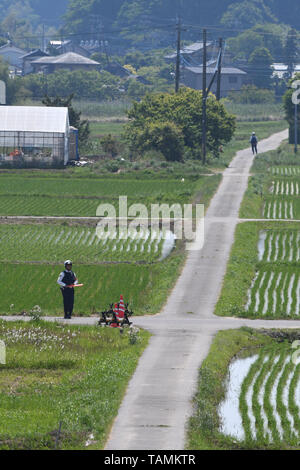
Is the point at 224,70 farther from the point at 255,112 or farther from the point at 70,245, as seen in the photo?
the point at 70,245

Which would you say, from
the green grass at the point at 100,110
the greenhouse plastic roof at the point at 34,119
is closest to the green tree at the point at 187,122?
the greenhouse plastic roof at the point at 34,119

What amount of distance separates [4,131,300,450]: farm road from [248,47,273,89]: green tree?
117146 millimetres

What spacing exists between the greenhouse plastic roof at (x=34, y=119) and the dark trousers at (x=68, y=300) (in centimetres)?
4320

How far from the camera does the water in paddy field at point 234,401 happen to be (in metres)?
19.2

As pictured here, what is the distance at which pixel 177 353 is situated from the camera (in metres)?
24.5

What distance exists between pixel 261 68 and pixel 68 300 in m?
137

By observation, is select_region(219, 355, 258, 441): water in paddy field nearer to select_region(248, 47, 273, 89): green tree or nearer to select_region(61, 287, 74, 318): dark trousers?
select_region(61, 287, 74, 318): dark trousers

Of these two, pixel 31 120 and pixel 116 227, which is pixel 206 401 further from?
pixel 31 120

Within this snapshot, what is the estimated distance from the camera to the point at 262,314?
2906cm

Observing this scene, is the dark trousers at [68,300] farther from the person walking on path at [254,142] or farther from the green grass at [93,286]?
the person walking on path at [254,142]

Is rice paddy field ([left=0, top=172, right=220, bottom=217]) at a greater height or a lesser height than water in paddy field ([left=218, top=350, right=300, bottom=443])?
greater

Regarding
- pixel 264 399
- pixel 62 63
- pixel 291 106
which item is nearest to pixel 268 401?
pixel 264 399

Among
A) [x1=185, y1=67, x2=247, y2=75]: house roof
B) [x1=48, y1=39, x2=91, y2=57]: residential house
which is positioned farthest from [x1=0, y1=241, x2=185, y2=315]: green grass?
[x1=48, y1=39, x2=91, y2=57]: residential house

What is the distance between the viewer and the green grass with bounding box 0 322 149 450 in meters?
18.4
